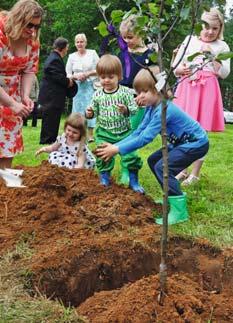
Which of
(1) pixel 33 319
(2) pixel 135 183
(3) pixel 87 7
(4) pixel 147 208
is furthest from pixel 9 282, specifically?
(3) pixel 87 7

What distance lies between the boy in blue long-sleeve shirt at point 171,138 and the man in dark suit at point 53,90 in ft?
18.0

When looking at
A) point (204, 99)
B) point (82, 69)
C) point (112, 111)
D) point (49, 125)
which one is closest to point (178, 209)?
point (112, 111)

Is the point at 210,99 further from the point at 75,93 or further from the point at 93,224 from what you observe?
the point at 75,93

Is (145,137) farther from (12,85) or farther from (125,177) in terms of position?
(12,85)

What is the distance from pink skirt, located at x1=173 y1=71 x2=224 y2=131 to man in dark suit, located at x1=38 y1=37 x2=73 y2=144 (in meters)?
4.14

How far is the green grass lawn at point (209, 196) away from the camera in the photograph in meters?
4.55

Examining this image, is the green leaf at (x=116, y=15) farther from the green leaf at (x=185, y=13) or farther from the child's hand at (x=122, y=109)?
the child's hand at (x=122, y=109)

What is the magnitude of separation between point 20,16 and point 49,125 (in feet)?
17.9

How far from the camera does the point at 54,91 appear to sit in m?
10.7

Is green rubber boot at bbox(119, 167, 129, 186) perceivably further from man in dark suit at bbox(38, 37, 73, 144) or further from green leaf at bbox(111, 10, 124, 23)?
man in dark suit at bbox(38, 37, 73, 144)

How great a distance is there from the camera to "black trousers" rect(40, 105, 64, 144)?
10.6 metres

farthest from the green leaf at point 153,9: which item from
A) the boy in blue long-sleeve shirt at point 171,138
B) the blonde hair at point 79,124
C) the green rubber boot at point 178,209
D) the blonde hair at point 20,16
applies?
the blonde hair at point 79,124

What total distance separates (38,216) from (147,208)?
1020 mm

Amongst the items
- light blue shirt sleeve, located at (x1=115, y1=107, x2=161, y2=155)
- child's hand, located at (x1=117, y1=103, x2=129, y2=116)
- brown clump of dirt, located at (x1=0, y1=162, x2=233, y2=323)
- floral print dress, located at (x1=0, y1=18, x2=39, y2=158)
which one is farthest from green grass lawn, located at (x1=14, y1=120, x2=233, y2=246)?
floral print dress, located at (x1=0, y1=18, x2=39, y2=158)
